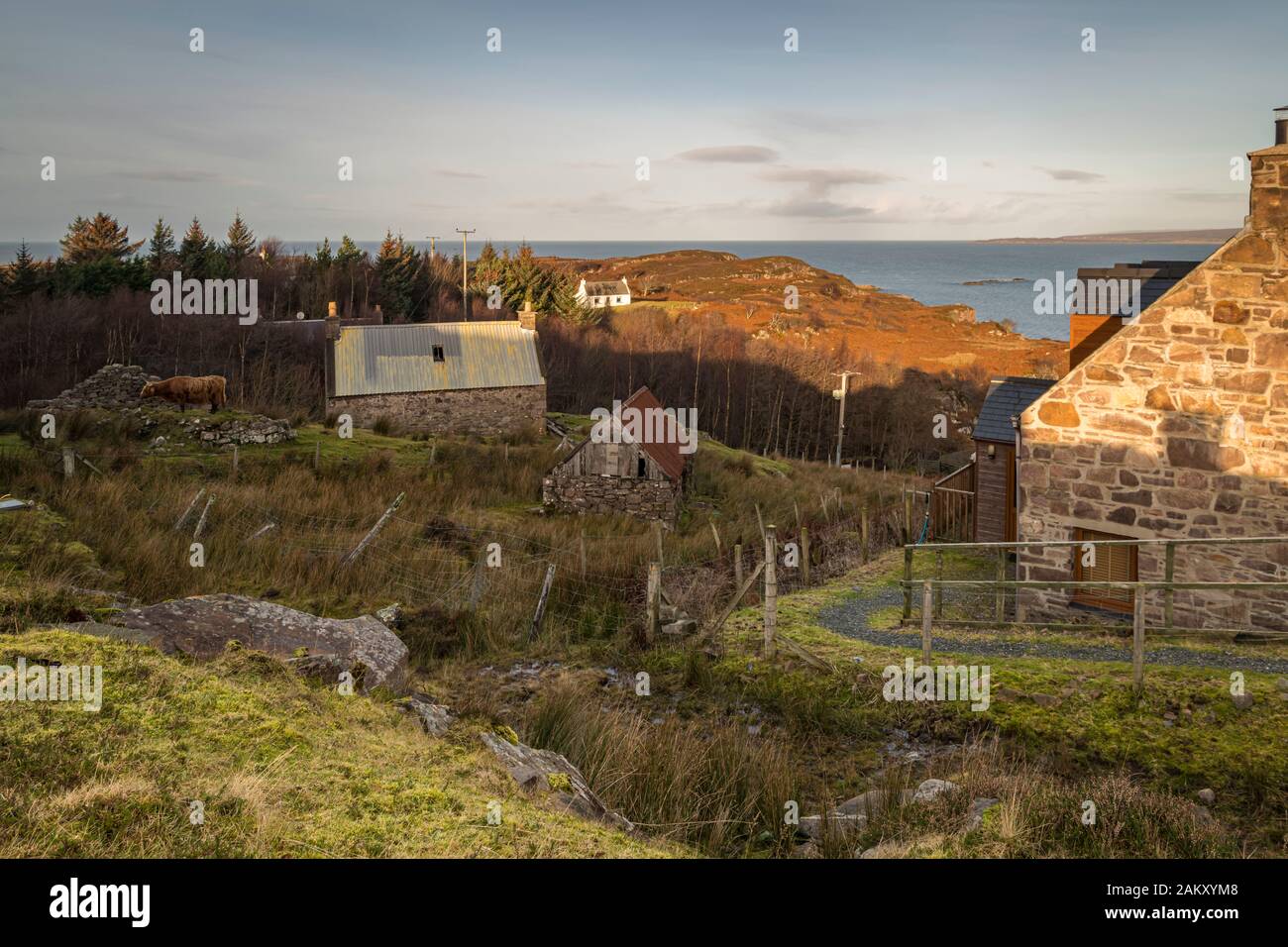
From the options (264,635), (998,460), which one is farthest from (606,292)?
(264,635)

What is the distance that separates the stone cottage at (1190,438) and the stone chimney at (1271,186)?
0.02 meters

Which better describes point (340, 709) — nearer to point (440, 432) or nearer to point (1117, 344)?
point (1117, 344)

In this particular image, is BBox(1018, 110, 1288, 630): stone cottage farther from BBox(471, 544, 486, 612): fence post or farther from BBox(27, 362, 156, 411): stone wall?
BBox(27, 362, 156, 411): stone wall

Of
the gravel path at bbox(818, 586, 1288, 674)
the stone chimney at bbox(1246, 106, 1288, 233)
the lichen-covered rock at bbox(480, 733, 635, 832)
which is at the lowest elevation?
the gravel path at bbox(818, 586, 1288, 674)

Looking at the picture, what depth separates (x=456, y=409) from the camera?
1610 inches

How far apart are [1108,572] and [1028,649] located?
2573mm

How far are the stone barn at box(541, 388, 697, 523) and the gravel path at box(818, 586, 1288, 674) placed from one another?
11.2 metres

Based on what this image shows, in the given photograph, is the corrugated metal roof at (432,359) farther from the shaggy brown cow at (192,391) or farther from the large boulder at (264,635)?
the large boulder at (264,635)

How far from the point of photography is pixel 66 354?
41.0m

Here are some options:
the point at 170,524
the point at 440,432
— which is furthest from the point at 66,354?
the point at 170,524

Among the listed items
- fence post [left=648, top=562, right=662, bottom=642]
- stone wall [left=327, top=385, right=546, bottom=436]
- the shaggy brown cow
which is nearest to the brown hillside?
stone wall [left=327, top=385, right=546, bottom=436]

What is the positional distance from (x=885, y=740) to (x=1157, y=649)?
4.53 meters

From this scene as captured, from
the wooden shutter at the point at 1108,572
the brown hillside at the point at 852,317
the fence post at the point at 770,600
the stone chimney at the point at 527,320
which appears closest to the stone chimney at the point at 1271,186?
the wooden shutter at the point at 1108,572

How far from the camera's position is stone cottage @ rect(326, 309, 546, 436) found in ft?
129
